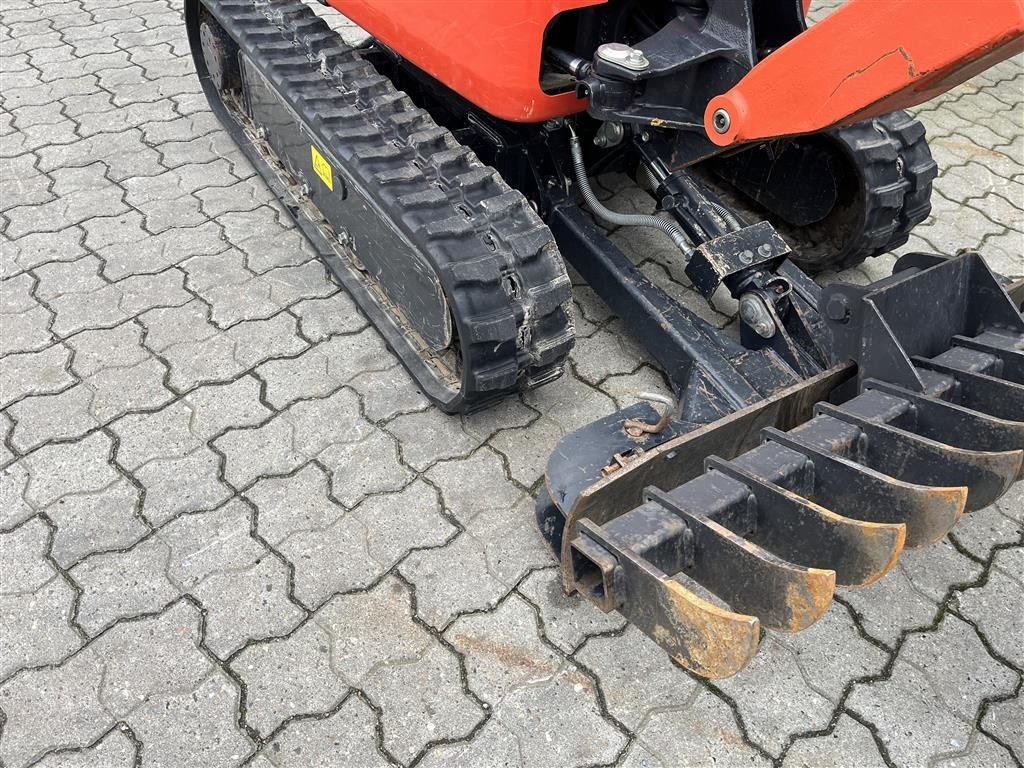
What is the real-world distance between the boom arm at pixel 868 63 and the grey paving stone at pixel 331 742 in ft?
4.78

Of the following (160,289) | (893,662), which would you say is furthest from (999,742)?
(160,289)

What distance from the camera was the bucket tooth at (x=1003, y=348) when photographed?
1.86 meters

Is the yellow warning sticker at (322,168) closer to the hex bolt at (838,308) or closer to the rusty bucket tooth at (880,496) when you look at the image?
the hex bolt at (838,308)

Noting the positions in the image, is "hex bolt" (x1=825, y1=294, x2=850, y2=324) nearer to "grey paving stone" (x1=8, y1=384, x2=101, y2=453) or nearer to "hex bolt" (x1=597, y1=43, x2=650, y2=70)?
"hex bolt" (x1=597, y1=43, x2=650, y2=70)

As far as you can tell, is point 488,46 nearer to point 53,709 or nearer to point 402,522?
point 402,522

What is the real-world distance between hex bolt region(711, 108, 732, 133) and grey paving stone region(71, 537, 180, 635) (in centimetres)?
163

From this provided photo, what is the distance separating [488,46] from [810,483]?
1259 mm

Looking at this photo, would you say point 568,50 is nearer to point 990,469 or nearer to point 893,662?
point 990,469

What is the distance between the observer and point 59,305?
283 cm

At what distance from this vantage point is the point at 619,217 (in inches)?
101

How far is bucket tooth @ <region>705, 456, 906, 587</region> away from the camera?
4.45ft

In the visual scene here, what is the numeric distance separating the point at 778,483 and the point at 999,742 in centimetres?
87

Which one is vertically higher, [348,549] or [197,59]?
[197,59]

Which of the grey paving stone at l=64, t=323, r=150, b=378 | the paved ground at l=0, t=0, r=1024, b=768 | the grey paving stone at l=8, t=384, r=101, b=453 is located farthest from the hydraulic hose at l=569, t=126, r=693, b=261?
the grey paving stone at l=8, t=384, r=101, b=453
